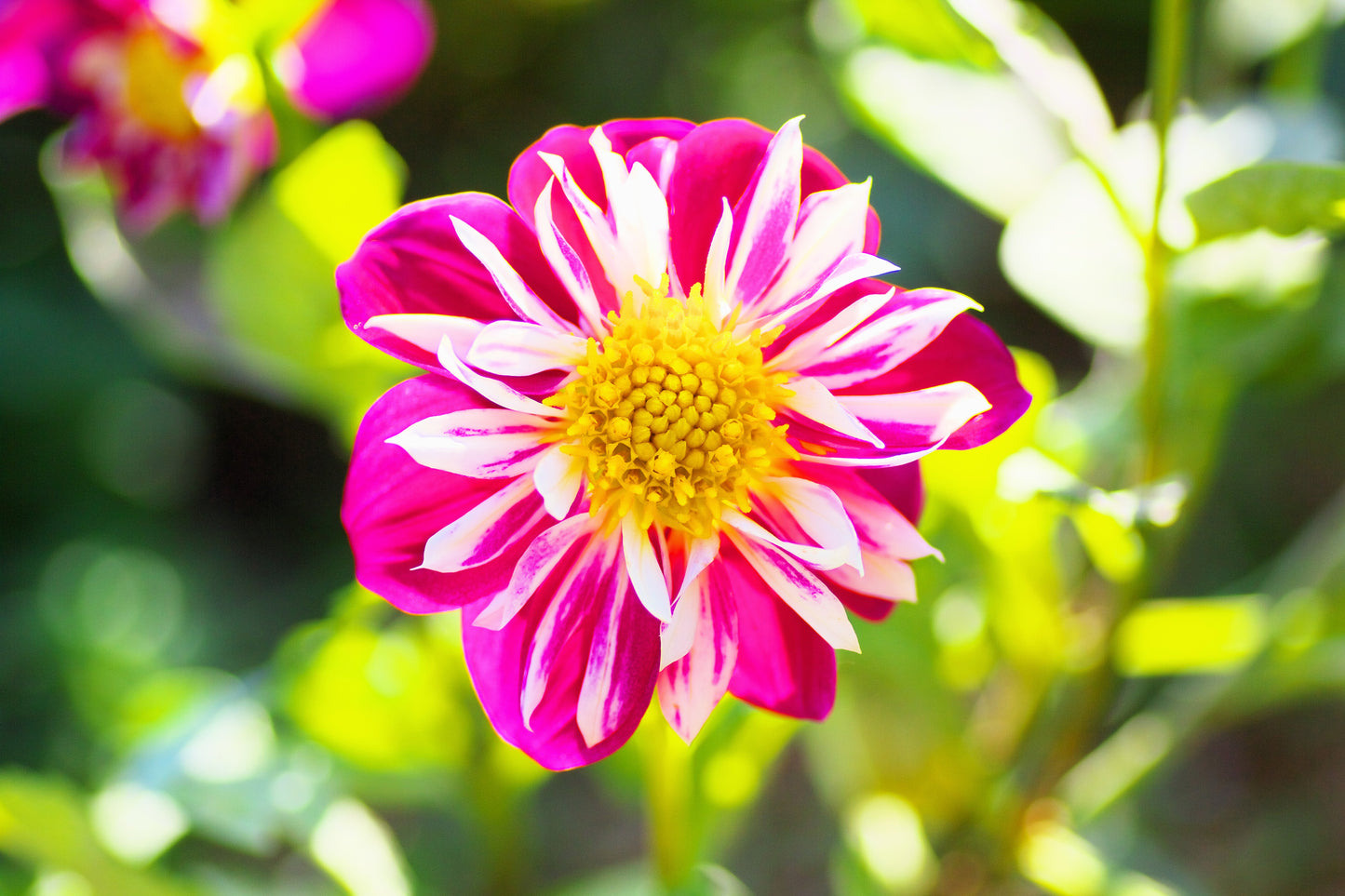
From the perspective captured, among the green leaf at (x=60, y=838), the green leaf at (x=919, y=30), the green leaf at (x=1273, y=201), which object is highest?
the green leaf at (x=919, y=30)

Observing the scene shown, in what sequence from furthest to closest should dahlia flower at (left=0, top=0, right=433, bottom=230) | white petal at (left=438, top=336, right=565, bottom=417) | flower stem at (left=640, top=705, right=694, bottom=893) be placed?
dahlia flower at (left=0, top=0, right=433, bottom=230), flower stem at (left=640, top=705, right=694, bottom=893), white petal at (left=438, top=336, right=565, bottom=417)

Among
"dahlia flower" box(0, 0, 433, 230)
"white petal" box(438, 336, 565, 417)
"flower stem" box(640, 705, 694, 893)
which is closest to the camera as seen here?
"white petal" box(438, 336, 565, 417)

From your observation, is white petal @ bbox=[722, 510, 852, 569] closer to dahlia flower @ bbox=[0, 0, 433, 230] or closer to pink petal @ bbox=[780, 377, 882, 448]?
pink petal @ bbox=[780, 377, 882, 448]

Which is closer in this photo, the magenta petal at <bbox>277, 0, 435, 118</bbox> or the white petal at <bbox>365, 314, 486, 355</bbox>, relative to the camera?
the white petal at <bbox>365, 314, 486, 355</bbox>

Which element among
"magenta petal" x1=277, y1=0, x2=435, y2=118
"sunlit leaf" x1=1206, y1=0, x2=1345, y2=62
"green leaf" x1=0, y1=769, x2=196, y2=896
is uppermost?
"sunlit leaf" x1=1206, y1=0, x2=1345, y2=62

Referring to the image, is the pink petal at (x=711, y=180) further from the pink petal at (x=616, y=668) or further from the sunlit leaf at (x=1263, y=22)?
the sunlit leaf at (x=1263, y=22)

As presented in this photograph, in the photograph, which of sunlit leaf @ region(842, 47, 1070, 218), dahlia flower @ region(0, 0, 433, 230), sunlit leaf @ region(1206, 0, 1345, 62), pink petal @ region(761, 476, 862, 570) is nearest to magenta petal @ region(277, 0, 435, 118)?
dahlia flower @ region(0, 0, 433, 230)

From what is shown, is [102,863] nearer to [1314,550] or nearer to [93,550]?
[93,550]

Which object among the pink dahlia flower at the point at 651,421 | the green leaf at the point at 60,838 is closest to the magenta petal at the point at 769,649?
the pink dahlia flower at the point at 651,421

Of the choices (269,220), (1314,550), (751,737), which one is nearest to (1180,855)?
(1314,550)
